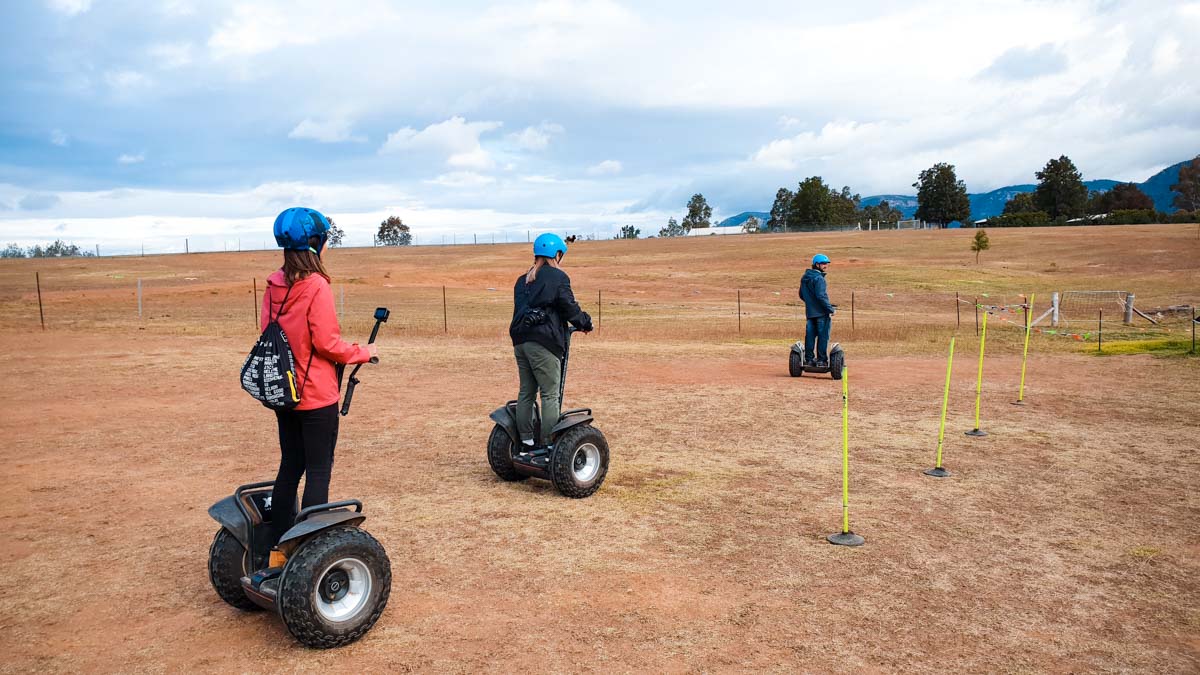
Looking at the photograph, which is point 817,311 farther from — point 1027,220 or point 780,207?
point 780,207

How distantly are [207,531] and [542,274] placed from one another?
345 cm

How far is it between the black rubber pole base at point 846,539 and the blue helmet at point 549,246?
326 centimetres

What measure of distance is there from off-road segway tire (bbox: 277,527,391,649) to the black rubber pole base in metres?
3.37

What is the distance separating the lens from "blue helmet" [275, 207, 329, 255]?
4.57 metres

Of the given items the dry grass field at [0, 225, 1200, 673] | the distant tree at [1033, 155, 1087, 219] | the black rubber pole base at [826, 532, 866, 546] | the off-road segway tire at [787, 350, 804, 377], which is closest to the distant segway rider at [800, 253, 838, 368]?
the off-road segway tire at [787, 350, 804, 377]

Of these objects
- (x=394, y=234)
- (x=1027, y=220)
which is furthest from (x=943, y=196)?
(x=394, y=234)

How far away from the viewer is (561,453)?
24.0 feet

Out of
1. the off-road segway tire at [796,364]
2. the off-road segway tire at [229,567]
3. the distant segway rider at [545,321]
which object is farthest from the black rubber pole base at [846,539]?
the off-road segway tire at [796,364]

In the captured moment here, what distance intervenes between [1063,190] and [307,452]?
463ft

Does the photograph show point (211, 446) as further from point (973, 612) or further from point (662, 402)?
point (973, 612)

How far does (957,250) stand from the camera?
71188mm

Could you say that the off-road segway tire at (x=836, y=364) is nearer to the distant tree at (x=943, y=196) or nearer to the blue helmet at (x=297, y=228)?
the blue helmet at (x=297, y=228)

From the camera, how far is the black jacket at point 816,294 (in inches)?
568

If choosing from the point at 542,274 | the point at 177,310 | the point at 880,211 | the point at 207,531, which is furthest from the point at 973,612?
the point at 880,211
